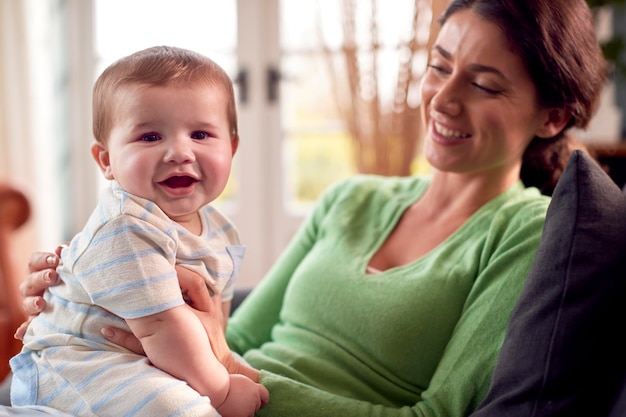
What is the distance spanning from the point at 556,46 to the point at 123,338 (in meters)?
0.90

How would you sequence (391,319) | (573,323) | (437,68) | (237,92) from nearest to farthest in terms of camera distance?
(573,323), (391,319), (437,68), (237,92)

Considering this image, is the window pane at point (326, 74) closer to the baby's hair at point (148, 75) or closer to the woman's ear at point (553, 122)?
the woman's ear at point (553, 122)

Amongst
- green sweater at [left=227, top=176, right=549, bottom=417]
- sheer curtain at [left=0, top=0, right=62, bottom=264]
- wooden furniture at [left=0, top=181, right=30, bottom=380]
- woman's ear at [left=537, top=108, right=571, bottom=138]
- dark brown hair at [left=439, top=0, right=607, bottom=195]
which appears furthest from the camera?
sheer curtain at [left=0, top=0, right=62, bottom=264]

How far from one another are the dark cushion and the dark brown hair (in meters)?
0.36

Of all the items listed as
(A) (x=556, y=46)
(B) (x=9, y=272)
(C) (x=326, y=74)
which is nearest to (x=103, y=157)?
(A) (x=556, y=46)

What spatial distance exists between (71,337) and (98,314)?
0.05 metres

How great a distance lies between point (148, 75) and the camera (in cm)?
109

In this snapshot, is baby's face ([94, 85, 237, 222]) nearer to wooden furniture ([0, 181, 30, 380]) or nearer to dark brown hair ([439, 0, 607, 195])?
dark brown hair ([439, 0, 607, 195])

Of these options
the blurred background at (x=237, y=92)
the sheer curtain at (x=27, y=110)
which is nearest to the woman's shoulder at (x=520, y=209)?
the blurred background at (x=237, y=92)

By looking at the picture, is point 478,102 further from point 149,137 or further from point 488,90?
point 149,137

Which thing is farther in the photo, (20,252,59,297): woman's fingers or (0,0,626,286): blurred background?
(0,0,626,286): blurred background

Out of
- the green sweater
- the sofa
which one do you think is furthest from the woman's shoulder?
the sofa

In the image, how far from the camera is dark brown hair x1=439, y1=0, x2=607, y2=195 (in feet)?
4.48

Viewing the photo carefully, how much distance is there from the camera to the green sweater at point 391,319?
4.01ft
